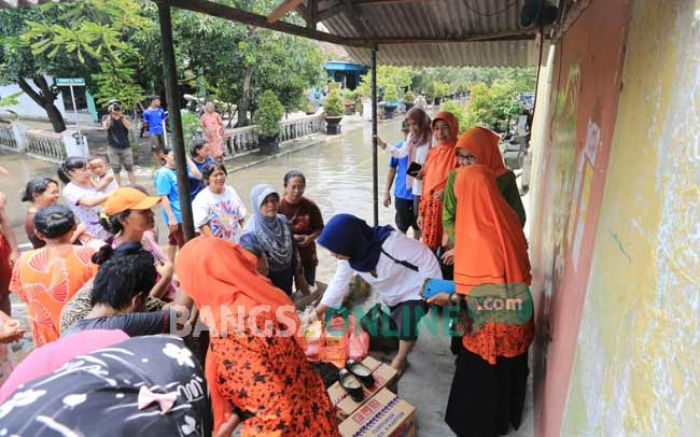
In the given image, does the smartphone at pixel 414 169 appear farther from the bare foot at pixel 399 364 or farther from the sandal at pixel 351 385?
the sandal at pixel 351 385

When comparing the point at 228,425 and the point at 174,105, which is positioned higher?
the point at 174,105

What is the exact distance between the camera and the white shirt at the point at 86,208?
3635 mm

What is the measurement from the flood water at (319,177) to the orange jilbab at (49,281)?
2679 mm

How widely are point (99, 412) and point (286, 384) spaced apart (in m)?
0.88

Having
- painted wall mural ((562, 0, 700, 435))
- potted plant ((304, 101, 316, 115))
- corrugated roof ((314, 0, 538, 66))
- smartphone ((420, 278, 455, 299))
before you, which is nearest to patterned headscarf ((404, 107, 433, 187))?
corrugated roof ((314, 0, 538, 66))

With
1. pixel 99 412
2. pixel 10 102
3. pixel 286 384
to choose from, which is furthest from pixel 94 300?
pixel 10 102

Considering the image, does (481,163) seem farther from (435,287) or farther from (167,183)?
(167,183)

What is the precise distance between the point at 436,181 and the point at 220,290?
8.40 ft

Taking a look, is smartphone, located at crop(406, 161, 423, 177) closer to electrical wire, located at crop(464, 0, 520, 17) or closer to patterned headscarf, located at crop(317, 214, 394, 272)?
electrical wire, located at crop(464, 0, 520, 17)

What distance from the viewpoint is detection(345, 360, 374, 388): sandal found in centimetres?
251

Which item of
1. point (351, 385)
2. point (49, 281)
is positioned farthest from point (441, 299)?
point (49, 281)

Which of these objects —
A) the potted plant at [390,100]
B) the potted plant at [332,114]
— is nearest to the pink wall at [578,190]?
the potted plant at [332,114]

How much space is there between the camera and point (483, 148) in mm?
3244

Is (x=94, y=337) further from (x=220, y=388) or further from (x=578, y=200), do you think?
(x=578, y=200)
